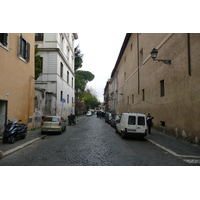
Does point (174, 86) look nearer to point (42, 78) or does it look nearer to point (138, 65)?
point (138, 65)

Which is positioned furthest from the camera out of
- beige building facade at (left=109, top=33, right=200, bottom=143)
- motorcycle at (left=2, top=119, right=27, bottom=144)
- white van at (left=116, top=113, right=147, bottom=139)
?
white van at (left=116, top=113, right=147, bottom=139)

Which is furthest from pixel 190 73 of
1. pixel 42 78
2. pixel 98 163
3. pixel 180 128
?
pixel 42 78

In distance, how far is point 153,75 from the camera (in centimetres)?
1495

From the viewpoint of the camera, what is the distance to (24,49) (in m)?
12.8

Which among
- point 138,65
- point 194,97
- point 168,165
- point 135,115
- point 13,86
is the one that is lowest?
point 168,165

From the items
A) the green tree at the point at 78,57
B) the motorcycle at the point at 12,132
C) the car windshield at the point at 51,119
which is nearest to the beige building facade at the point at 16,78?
the motorcycle at the point at 12,132

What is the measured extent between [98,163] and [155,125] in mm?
10381

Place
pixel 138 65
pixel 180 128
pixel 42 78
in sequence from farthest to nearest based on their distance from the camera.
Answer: pixel 42 78 < pixel 138 65 < pixel 180 128

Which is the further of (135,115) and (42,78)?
(42,78)

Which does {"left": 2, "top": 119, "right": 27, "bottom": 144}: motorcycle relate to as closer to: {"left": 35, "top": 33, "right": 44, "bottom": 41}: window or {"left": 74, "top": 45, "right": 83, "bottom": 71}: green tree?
{"left": 35, "top": 33, "right": 44, "bottom": 41}: window

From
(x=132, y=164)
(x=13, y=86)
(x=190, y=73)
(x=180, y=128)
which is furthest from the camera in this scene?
(x=13, y=86)

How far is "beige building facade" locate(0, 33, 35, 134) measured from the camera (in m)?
10.2

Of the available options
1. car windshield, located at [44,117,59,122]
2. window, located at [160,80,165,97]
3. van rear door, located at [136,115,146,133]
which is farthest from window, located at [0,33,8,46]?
window, located at [160,80,165,97]

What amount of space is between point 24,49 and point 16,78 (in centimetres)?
258
